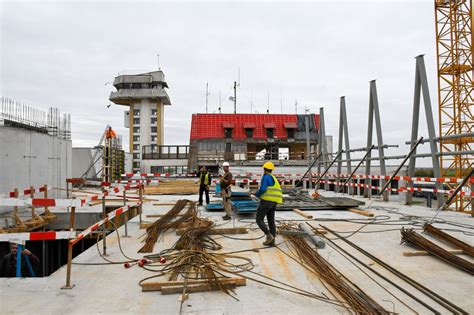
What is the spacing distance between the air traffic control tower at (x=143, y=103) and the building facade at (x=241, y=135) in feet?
50.2

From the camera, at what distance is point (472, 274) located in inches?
182

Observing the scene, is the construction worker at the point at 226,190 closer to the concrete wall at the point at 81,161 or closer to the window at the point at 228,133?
the concrete wall at the point at 81,161

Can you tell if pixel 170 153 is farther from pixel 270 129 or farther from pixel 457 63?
pixel 457 63

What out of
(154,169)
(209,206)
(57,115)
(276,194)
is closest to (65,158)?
(57,115)

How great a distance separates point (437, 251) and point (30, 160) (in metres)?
13.2

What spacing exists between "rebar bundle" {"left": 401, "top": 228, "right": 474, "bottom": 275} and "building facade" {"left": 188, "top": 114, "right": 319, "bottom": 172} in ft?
106

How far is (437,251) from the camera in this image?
534cm

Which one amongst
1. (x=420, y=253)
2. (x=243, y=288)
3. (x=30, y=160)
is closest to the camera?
(x=243, y=288)

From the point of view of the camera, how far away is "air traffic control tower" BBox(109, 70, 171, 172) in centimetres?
5331


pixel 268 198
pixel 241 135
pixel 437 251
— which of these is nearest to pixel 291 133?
pixel 241 135

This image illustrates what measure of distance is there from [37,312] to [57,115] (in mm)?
14117

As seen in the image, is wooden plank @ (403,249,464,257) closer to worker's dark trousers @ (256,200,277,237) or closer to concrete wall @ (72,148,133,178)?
worker's dark trousers @ (256,200,277,237)

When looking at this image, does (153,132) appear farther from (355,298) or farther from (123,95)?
(355,298)

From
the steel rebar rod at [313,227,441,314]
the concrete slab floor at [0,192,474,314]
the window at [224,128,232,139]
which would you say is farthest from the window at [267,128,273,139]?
the steel rebar rod at [313,227,441,314]
